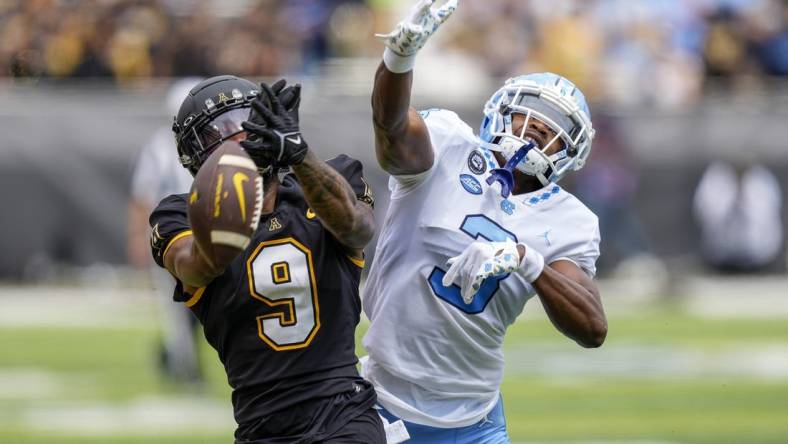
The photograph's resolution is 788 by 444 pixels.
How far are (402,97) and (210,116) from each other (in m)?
0.54

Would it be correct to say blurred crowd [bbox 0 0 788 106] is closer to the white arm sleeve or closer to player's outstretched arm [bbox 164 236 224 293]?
the white arm sleeve

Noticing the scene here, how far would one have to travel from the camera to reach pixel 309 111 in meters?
14.5

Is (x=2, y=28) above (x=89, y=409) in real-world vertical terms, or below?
above

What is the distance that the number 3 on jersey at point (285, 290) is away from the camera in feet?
13.2

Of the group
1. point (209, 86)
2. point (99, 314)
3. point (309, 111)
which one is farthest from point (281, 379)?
point (309, 111)

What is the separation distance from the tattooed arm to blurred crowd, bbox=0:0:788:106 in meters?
10.8

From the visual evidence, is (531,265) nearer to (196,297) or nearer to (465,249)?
(465,249)

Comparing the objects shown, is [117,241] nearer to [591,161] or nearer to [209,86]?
[591,161]

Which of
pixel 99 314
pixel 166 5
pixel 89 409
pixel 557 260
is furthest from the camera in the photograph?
pixel 166 5

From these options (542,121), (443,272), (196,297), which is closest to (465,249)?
(443,272)

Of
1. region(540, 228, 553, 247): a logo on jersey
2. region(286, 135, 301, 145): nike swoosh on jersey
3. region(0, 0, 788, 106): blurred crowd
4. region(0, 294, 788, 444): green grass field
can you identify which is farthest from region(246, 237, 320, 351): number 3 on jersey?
region(0, 0, 788, 106): blurred crowd

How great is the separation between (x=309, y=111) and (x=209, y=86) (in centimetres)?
1043

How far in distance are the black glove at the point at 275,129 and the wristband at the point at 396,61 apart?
1.25 ft

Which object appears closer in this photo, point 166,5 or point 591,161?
point 591,161
